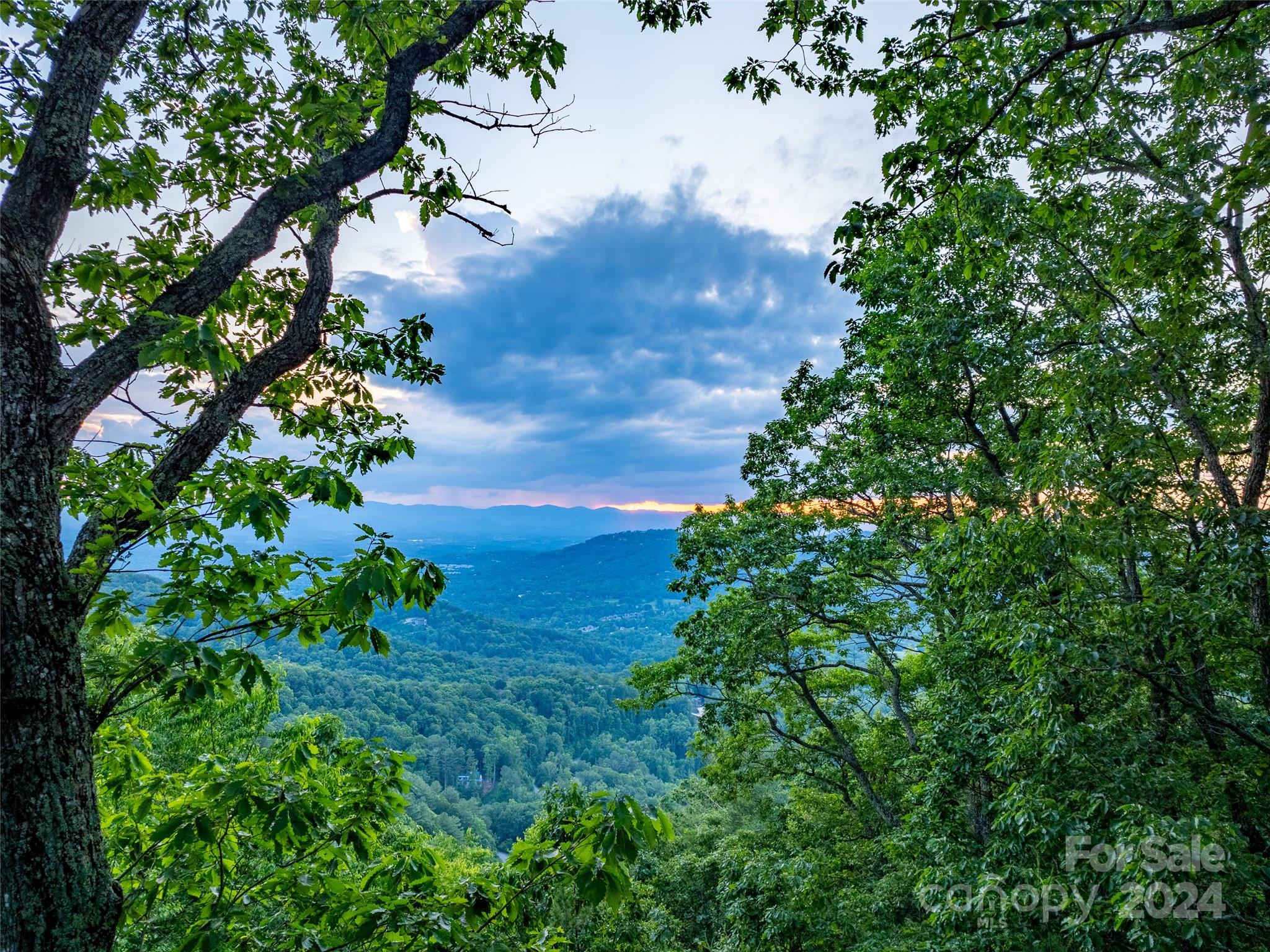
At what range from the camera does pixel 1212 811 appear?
412 centimetres

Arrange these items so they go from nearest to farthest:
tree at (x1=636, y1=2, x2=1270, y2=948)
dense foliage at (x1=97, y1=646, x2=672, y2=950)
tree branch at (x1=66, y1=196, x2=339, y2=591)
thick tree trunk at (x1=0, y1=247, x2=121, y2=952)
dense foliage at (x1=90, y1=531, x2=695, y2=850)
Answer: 1. thick tree trunk at (x1=0, y1=247, x2=121, y2=952)
2. dense foliage at (x1=97, y1=646, x2=672, y2=950)
3. tree branch at (x1=66, y1=196, x2=339, y2=591)
4. tree at (x1=636, y1=2, x2=1270, y2=948)
5. dense foliage at (x1=90, y1=531, x2=695, y2=850)

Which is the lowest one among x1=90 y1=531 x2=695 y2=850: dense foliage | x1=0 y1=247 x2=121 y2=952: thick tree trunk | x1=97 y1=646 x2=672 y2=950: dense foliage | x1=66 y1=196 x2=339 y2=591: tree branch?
x1=90 y1=531 x2=695 y2=850: dense foliage

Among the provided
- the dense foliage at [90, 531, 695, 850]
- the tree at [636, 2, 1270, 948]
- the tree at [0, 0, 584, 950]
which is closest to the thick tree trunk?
the tree at [0, 0, 584, 950]

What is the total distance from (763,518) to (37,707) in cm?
928

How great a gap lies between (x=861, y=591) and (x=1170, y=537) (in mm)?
5082

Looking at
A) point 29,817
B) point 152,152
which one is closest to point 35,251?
point 152,152

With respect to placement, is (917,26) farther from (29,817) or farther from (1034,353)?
(29,817)

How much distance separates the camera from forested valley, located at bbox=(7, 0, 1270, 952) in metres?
2.17

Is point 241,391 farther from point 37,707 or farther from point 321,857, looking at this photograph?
point 321,857

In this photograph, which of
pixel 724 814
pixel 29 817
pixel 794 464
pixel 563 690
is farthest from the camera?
pixel 563 690

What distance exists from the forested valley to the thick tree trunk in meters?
0.01

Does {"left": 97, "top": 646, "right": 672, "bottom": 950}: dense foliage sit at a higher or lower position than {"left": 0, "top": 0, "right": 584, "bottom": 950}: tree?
lower

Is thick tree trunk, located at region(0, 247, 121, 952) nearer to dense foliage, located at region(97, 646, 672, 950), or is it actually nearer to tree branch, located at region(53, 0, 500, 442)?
tree branch, located at region(53, 0, 500, 442)

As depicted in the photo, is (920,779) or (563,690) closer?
(920,779)
